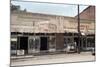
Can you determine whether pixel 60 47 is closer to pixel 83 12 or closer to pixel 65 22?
pixel 65 22

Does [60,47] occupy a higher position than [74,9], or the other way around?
[74,9]

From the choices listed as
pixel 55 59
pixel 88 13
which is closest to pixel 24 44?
pixel 55 59

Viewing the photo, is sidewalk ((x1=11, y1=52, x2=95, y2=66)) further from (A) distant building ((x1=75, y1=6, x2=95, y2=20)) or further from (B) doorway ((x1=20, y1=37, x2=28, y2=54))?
(A) distant building ((x1=75, y1=6, x2=95, y2=20))

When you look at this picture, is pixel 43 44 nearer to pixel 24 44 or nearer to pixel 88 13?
pixel 24 44

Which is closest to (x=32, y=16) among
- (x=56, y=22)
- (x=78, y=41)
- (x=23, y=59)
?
(x=56, y=22)

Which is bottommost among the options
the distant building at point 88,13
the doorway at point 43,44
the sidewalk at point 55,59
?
the sidewalk at point 55,59

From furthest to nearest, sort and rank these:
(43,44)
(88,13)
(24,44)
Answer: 1. (88,13)
2. (43,44)
3. (24,44)

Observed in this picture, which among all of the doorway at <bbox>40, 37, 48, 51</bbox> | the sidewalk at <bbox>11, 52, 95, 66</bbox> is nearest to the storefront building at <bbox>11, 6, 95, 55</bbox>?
Answer: the doorway at <bbox>40, 37, 48, 51</bbox>

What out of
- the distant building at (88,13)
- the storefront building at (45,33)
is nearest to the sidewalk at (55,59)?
the storefront building at (45,33)

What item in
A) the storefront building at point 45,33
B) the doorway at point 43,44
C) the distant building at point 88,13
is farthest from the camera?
the distant building at point 88,13

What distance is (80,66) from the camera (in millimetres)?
4316

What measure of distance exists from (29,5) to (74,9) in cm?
93

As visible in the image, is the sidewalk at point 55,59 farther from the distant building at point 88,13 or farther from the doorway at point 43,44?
the distant building at point 88,13
